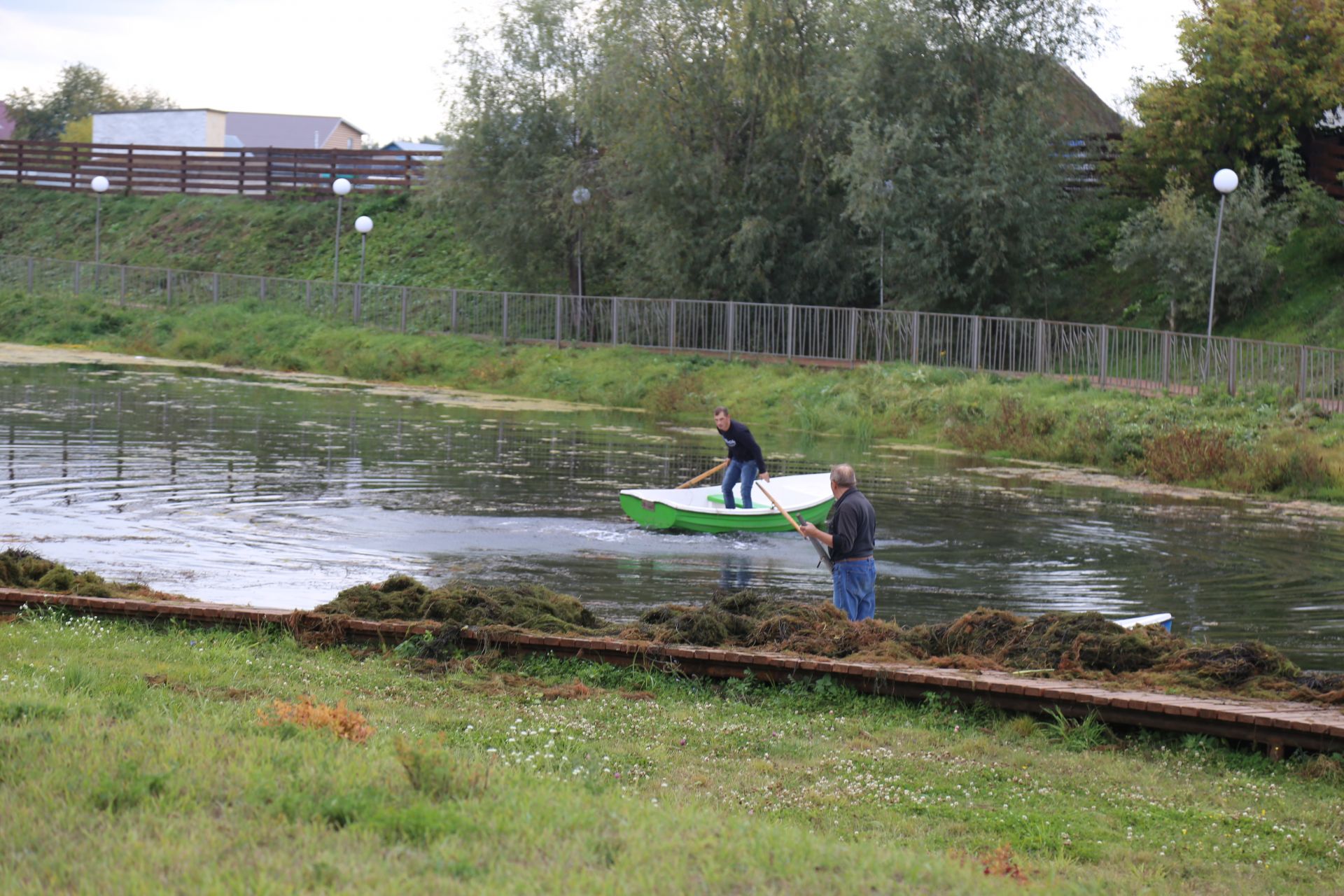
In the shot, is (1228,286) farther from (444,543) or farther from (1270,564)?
(444,543)

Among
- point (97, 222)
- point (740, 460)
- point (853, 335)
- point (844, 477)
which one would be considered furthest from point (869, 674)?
point (97, 222)

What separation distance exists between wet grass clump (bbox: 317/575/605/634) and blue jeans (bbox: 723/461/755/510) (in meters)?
6.69

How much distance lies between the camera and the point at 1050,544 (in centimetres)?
1752

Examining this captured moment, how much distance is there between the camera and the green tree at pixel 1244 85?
110 feet

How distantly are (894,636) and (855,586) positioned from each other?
1.34m

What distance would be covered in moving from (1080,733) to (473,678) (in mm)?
4069

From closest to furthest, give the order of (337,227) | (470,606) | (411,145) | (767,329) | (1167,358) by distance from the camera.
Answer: (470,606) < (1167,358) < (767,329) < (337,227) < (411,145)

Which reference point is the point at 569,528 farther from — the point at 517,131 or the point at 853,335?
the point at 517,131

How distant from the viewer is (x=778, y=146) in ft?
124

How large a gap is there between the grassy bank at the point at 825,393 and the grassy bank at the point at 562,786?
16409mm

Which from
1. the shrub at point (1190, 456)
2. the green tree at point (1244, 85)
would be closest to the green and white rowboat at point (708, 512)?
the shrub at point (1190, 456)

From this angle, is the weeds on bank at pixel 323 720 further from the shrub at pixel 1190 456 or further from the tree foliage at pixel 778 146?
the tree foliage at pixel 778 146

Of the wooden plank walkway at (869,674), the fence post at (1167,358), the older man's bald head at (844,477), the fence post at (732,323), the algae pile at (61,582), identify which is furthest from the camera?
the fence post at (732,323)

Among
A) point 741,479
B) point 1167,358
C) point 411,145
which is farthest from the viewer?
point 411,145
